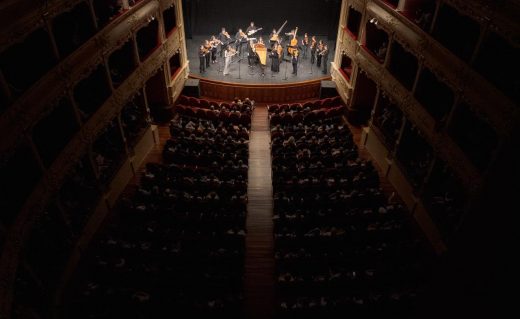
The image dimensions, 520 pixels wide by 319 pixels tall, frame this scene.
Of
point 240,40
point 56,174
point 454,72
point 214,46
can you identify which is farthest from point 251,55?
point 56,174

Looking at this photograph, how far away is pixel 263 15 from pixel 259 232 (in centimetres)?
1450

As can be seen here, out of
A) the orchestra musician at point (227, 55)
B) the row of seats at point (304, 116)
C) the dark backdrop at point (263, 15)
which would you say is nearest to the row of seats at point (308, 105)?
the row of seats at point (304, 116)

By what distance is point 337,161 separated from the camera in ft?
41.2

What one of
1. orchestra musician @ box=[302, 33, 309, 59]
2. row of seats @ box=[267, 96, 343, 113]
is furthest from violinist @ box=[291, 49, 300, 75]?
row of seats @ box=[267, 96, 343, 113]

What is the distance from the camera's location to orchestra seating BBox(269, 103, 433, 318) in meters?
8.49

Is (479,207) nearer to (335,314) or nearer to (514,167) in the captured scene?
(514,167)

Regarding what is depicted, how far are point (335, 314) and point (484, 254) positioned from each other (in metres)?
5.95

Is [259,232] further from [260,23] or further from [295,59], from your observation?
[260,23]

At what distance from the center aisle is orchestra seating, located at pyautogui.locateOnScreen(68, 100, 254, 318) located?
61 centimetres

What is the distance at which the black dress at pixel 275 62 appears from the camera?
57.3 feet

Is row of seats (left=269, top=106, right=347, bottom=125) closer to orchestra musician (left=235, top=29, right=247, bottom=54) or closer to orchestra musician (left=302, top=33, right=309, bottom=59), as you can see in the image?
orchestra musician (left=302, top=33, right=309, bottom=59)

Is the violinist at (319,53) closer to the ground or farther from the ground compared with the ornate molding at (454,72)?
closer to the ground

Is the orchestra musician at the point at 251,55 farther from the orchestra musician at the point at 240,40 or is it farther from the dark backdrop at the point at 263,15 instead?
the dark backdrop at the point at 263,15

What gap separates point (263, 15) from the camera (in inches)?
834
